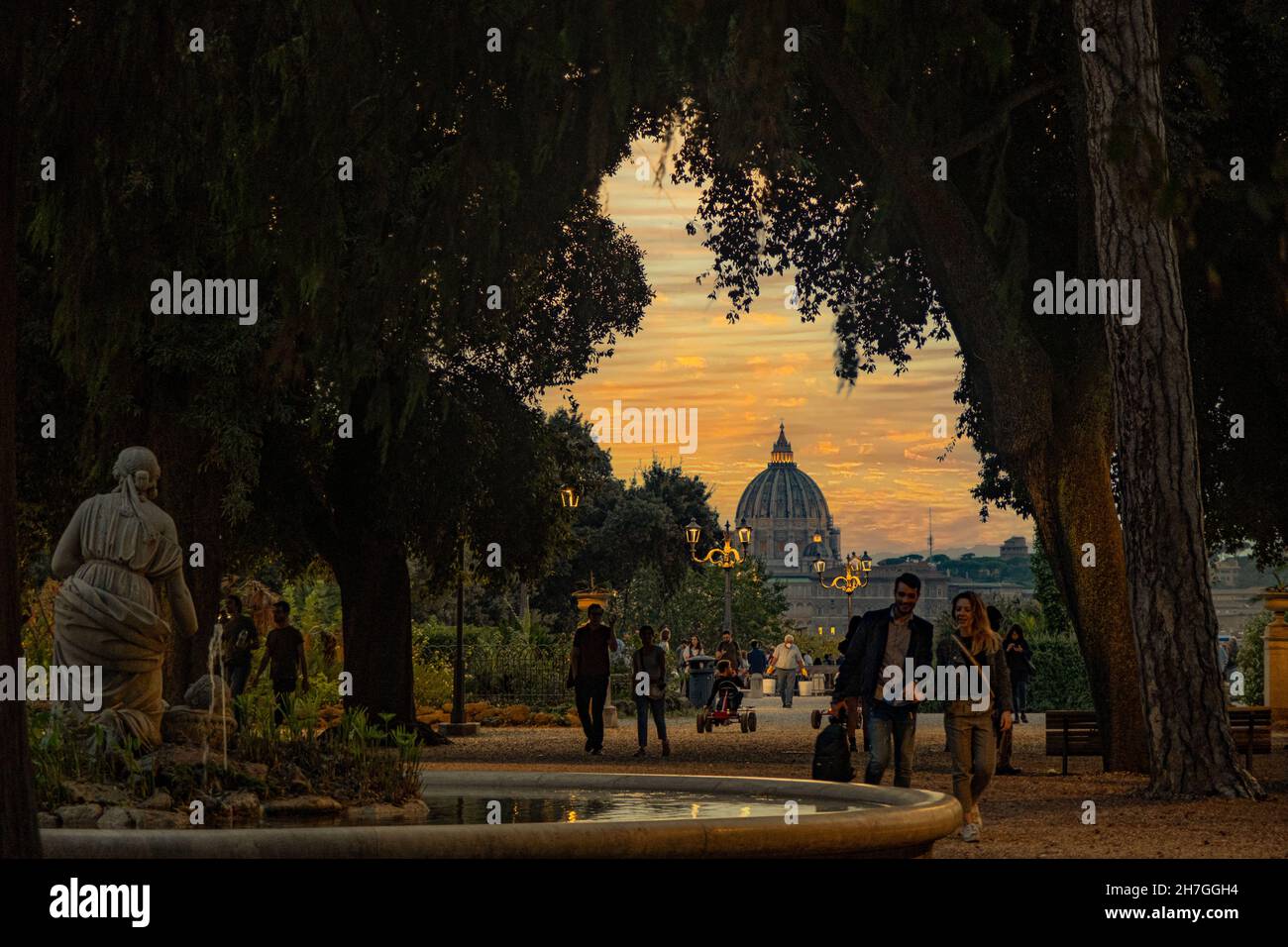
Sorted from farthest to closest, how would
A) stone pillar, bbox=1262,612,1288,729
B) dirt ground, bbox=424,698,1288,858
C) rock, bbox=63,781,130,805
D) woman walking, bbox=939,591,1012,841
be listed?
stone pillar, bbox=1262,612,1288,729 → dirt ground, bbox=424,698,1288,858 → woman walking, bbox=939,591,1012,841 → rock, bbox=63,781,130,805

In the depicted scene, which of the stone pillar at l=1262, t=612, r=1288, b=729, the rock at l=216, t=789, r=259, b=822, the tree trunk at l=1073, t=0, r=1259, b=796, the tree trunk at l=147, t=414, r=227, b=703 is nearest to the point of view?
the rock at l=216, t=789, r=259, b=822

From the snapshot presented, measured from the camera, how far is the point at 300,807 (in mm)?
10516

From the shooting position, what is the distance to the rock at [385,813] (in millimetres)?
10617

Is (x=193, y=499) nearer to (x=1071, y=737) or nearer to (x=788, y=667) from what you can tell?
(x=1071, y=737)

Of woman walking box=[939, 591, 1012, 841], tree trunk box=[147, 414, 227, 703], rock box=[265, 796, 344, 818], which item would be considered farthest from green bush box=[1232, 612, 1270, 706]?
rock box=[265, 796, 344, 818]

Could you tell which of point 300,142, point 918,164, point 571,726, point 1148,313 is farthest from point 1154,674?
point 571,726

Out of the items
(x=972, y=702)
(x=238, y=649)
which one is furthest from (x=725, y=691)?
(x=972, y=702)

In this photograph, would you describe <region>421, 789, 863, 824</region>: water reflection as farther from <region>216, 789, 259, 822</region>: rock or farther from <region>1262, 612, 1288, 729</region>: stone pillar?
<region>1262, 612, 1288, 729</region>: stone pillar

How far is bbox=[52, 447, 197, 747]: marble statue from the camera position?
1056 centimetres

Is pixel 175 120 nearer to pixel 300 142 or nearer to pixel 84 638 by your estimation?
pixel 300 142

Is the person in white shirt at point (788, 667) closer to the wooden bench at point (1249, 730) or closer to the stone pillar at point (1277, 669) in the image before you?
the stone pillar at point (1277, 669)

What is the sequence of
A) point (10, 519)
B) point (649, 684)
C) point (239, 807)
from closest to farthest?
point (10, 519) → point (239, 807) → point (649, 684)

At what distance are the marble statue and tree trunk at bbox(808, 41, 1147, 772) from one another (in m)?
11.0

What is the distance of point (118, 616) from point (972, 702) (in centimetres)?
547
